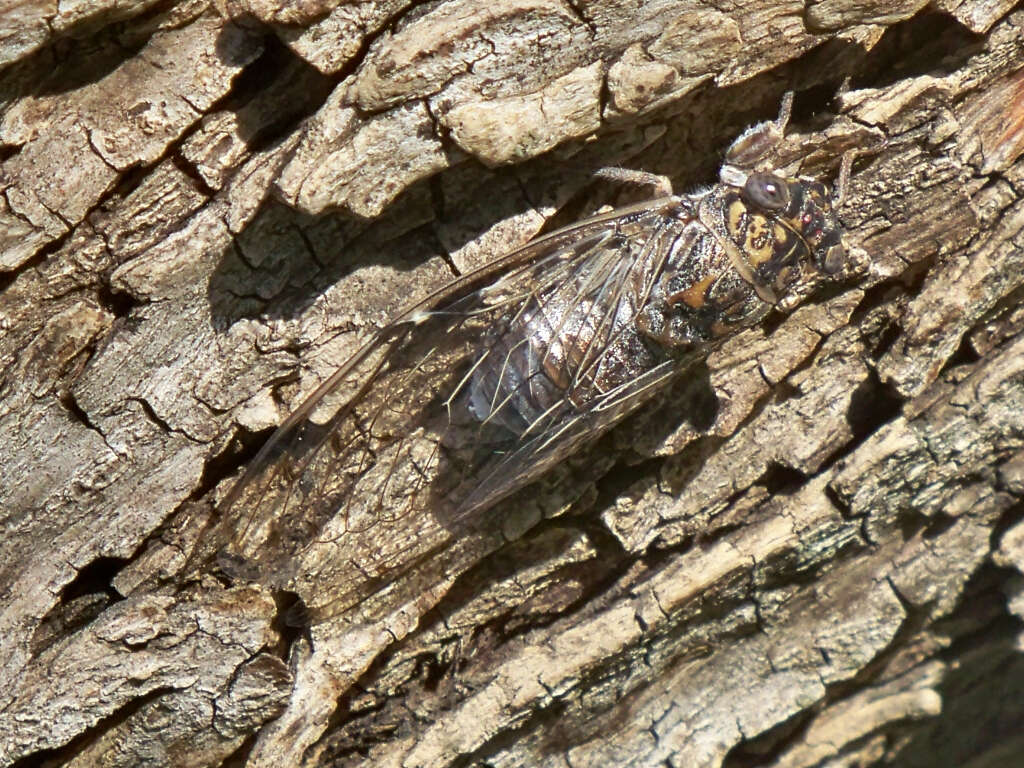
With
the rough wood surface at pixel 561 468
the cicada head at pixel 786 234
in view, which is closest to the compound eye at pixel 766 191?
the cicada head at pixel 786 234

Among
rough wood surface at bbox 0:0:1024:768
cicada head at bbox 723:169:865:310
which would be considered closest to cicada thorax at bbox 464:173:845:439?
cicada head at bbox 723:169:865:310

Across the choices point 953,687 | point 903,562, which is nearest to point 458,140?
point 903,562

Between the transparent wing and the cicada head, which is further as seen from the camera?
the cicada head

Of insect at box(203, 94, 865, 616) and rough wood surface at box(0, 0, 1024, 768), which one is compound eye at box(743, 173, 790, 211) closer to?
insect at box(203, 94, 865, 616)

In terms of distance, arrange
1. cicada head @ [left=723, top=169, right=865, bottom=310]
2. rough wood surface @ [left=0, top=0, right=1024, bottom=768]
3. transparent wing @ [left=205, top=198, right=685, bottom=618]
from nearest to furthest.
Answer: rough wood surface @ [left=0, top=0, right=1024, bottom=768] → transparent wing @ [left=205, top=198, right=685, bottom=618] → cicada head @ [left=723, top=169, right=865, bottom=310]

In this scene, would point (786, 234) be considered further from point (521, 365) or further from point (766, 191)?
point (521, 365)

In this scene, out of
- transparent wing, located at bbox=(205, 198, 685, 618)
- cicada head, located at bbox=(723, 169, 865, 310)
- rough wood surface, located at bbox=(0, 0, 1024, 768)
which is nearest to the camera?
rough wood surface, located at bbox=(0, 0, 1024, 768)

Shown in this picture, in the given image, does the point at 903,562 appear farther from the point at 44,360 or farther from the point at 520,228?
the point at 44,360
